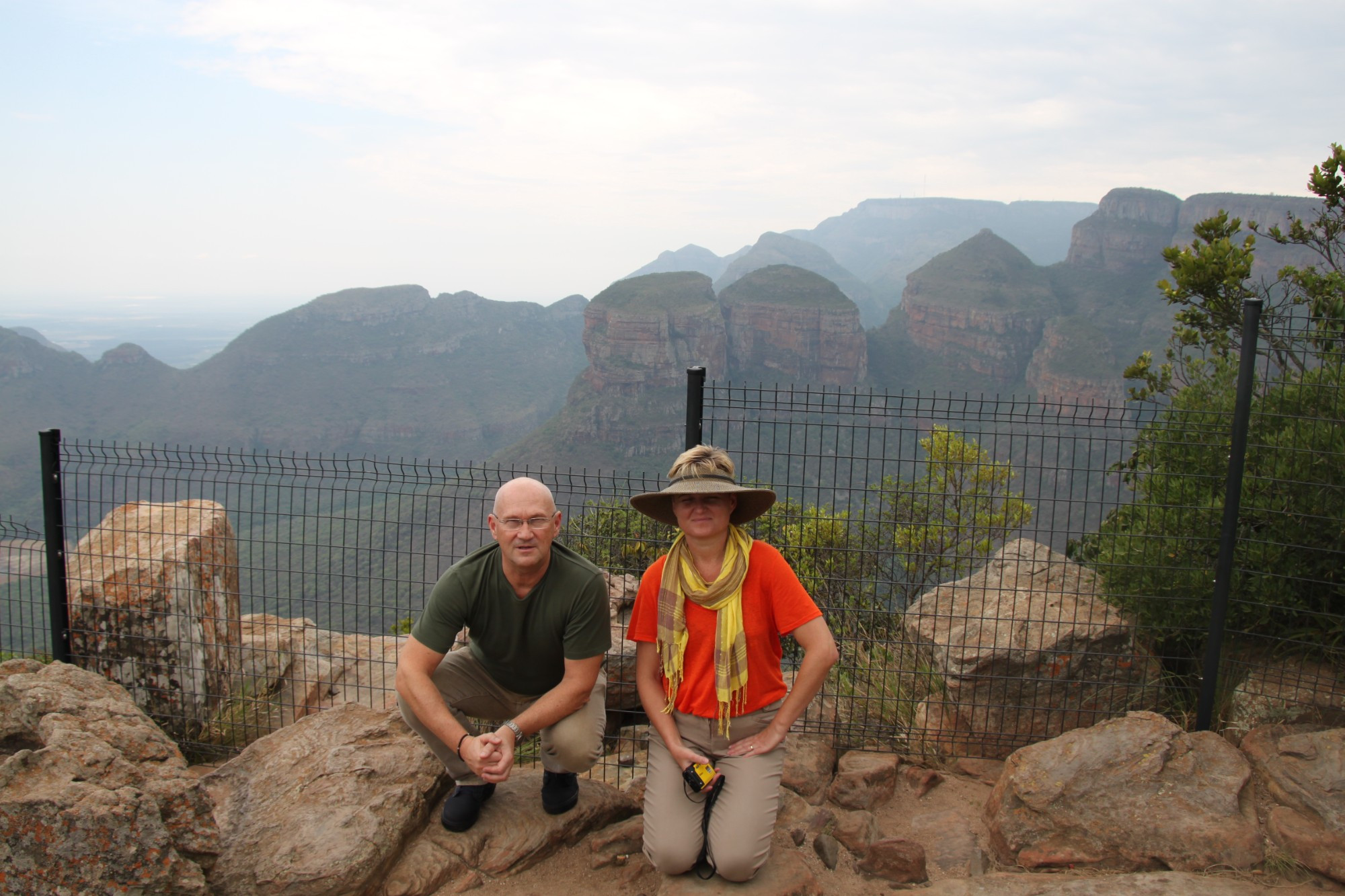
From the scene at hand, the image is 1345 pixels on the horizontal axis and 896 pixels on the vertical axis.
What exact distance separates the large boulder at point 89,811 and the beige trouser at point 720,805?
176 cm

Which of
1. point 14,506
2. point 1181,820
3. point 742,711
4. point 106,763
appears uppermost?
point 742,711

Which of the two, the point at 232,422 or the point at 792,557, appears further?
the point at 232,422

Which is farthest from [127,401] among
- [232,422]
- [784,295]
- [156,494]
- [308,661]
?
[308,661]

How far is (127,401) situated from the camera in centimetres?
8631

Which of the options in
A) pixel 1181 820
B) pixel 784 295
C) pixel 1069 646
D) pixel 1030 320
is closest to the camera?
pixel 1181 820

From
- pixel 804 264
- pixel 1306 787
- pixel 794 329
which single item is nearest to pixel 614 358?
pixel 794 329

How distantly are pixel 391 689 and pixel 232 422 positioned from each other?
3572 inches

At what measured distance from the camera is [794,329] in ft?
266

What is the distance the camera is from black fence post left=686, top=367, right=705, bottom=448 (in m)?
4.43

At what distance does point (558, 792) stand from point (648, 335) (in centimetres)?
7330

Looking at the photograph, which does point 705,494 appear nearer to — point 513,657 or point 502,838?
point 513,657

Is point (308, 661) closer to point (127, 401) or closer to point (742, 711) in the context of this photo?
point (742, 711)

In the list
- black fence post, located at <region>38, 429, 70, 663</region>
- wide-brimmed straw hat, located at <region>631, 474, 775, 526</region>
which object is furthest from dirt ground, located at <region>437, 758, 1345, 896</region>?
black fence post, located at <region>38, 429, 70, 663</region>

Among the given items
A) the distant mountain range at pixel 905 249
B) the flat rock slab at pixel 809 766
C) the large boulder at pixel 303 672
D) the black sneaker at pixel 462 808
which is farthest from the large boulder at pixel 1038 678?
the distant mountain range at pixel 905 249
